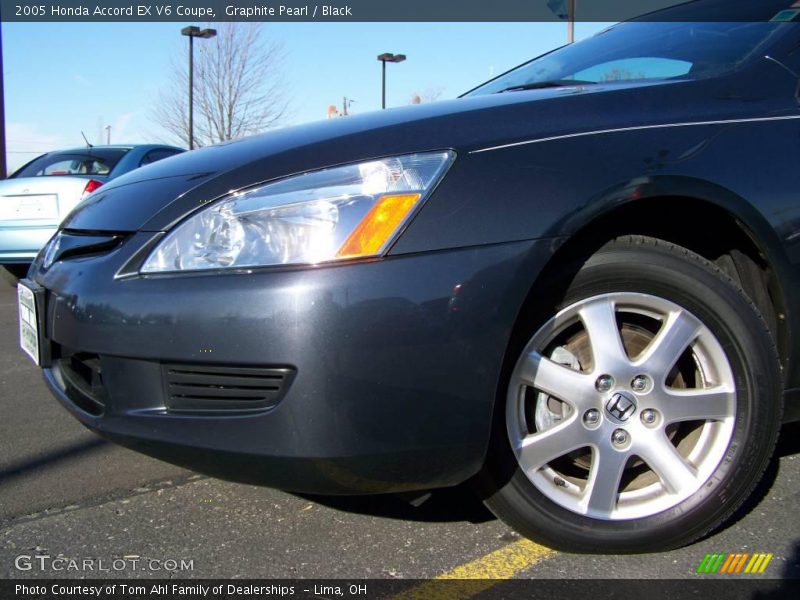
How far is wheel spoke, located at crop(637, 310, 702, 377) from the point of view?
6.85 ft

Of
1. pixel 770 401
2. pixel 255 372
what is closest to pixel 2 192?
pixel 255 372

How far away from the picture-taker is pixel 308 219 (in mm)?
1894

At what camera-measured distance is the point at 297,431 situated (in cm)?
183

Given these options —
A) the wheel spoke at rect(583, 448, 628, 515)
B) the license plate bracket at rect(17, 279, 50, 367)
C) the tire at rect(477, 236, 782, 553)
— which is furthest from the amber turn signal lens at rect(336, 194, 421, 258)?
the license plate bracket at rect(17, 279, 50, 367)

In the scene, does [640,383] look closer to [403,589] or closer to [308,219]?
[403,589]

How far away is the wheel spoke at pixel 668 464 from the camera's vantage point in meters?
2.12

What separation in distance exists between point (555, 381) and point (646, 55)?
141 cm

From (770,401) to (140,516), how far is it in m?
1.90

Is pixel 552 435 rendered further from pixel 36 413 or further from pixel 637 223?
pixel 36 413

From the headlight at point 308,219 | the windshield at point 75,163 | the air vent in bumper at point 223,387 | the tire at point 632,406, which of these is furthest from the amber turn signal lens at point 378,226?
the windshield at point 75,163

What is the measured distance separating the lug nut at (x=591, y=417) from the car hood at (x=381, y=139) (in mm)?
735

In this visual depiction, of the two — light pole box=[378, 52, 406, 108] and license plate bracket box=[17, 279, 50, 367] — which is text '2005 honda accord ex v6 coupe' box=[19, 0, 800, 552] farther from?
light pole box=[378, 52, 406, 108]

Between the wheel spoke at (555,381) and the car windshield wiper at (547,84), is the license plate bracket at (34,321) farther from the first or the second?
the car windshield wiper at (547,84)

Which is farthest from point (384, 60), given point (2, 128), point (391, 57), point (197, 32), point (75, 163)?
point (75, 163)
